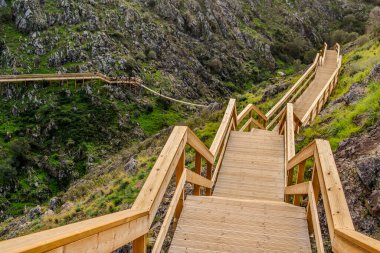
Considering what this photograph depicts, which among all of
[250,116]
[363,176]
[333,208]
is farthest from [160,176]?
[250,116]

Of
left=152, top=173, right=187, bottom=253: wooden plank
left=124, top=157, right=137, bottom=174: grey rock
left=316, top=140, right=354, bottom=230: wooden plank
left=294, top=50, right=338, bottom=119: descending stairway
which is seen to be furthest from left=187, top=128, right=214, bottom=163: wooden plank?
left=294, top=50, right=338, bottom=119: descending stairway

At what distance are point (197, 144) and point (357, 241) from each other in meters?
3.34

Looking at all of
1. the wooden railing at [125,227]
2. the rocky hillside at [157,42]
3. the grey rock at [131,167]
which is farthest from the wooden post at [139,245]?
the rocky hillside at [157,42]

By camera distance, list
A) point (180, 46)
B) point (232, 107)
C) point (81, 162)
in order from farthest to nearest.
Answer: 1. point (180, 46)
2. point (81, 162)
3. point (232, 107)

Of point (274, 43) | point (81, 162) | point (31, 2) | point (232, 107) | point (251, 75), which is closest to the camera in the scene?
point (232, 107)

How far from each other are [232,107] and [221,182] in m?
2.32

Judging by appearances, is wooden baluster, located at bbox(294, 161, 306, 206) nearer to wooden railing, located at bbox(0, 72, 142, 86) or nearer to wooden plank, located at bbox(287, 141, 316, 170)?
wooden plank, located at bbox(287, 141, 316, 170)

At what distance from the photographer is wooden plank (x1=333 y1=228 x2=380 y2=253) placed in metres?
2.15

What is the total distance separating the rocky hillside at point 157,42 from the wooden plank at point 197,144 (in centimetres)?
2839

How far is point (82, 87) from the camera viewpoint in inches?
1236

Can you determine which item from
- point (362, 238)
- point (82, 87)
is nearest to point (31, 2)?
point (82, 87)

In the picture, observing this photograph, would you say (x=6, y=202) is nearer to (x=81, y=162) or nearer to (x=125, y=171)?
(x=81, y=162)

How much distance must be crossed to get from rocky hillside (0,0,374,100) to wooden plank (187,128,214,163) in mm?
28391

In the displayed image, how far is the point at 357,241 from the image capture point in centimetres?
235
